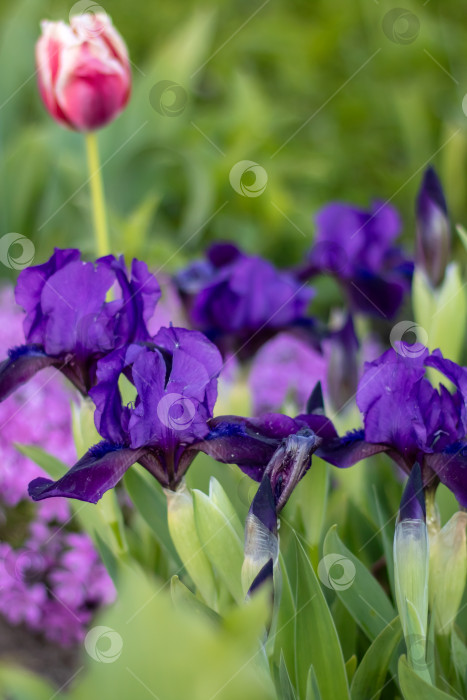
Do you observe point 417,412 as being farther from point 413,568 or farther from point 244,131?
point 244,131

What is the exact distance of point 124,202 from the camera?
1859 millimetres

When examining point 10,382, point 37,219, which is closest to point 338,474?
point 10,382

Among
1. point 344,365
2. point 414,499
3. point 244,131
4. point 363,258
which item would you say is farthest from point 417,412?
point 244,131

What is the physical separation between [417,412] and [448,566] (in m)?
0.14

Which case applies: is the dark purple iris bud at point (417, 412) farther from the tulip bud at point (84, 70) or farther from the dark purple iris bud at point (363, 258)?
the tulip bud at point (84, 70)

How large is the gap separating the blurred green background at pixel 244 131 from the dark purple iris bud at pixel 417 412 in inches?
35.4

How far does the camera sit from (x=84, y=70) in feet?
3.35

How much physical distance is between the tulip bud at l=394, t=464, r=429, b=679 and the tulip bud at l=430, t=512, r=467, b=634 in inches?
2.0

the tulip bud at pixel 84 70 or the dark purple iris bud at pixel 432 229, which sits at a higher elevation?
the tulip bud at pixel 84 70

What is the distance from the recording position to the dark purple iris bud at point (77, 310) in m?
0.72

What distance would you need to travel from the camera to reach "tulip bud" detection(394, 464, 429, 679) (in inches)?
24.4

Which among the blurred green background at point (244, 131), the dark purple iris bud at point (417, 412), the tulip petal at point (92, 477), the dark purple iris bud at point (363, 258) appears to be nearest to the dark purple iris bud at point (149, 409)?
the tulip petal at point (92, 477)

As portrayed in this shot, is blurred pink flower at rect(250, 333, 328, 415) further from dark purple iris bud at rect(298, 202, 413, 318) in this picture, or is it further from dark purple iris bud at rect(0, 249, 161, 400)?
dark purple iris bud at rect(0, 249, 161, 400)

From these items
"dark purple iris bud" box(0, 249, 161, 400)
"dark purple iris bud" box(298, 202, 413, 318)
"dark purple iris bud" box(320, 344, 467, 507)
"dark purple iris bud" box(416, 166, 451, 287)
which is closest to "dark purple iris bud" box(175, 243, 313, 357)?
"dark purple iris bud" box(298, 202, 413, 318)
